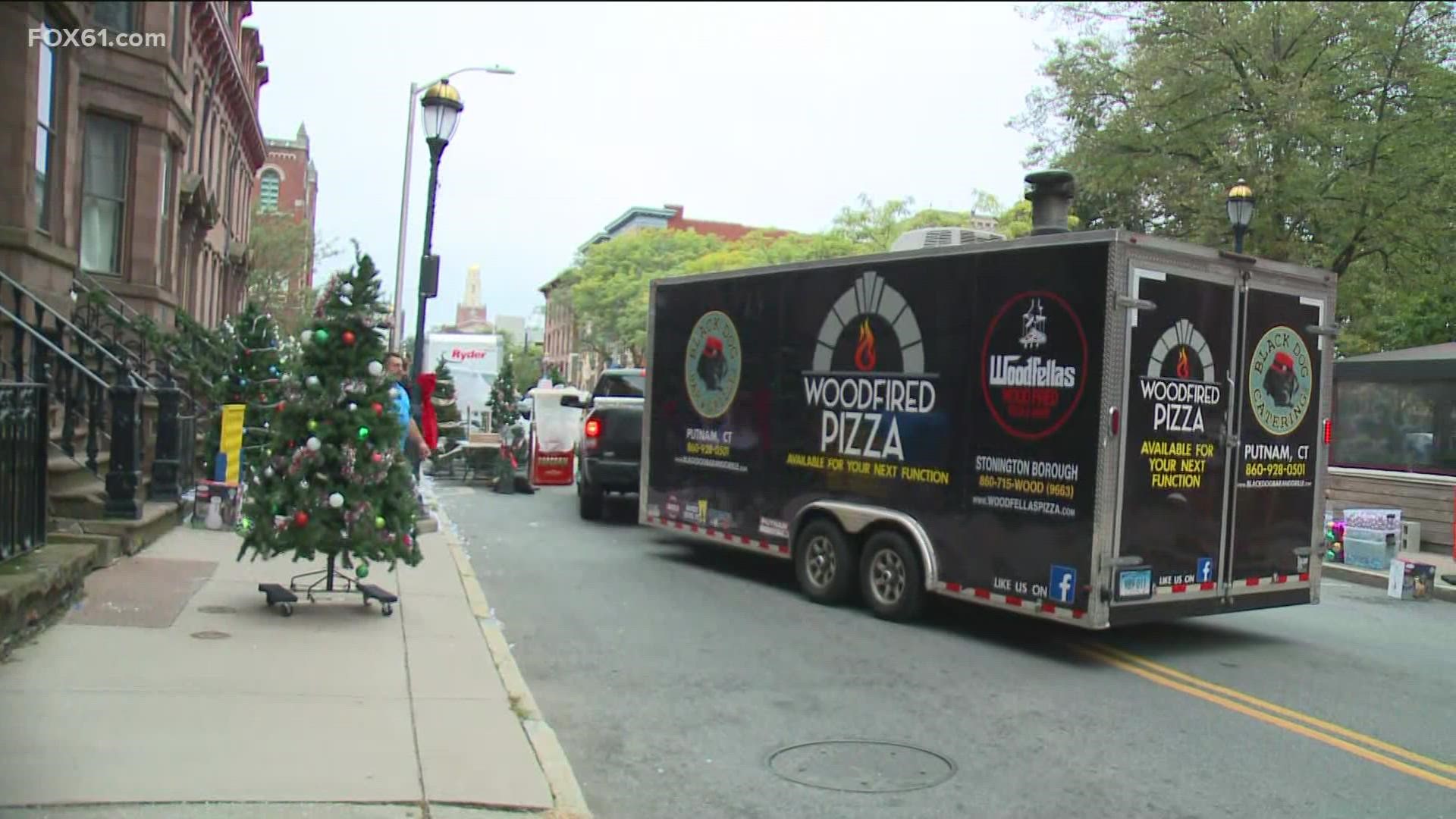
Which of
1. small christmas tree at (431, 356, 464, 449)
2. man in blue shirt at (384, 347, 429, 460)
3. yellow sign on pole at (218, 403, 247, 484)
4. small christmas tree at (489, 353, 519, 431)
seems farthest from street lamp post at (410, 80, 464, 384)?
small christmas tree at (489, 353, 519, 431)

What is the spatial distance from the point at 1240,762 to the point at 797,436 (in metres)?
5.32

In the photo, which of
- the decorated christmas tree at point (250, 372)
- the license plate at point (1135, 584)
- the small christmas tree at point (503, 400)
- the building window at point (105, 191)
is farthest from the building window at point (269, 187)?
the license plate at point (1135, 584)

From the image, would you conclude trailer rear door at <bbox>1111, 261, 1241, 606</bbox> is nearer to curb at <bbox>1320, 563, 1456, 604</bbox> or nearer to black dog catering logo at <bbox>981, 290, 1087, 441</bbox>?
black dog catering logo at <bbox>981, 290, 1087, 441</bbox>

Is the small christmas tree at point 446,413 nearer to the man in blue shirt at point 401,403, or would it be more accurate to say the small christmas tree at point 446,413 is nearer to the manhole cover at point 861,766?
the man in blue shirt at point 401,403

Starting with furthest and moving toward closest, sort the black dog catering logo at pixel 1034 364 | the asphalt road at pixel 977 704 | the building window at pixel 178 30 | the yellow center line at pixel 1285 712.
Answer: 1. the building window at pixel 178 30
2. the black dog catering logo at pixel 1034 364
3. the yellow center line at pixel 1285 712
4. the asphalt road at pixel 977 704

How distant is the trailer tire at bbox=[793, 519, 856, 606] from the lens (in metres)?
10.2

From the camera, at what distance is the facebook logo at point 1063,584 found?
805 cm

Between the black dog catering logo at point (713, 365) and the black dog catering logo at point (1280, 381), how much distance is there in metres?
4.75

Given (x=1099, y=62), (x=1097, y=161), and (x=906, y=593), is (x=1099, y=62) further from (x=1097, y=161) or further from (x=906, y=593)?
(x=906, y=593)

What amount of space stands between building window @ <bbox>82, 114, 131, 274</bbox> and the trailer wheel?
13.4 meters

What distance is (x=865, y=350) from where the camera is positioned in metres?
10.0

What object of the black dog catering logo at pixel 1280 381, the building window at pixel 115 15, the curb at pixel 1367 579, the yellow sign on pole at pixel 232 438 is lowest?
the curb at pixel 1367 579

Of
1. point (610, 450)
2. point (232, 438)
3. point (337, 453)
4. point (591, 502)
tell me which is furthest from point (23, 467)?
point (591, 502)

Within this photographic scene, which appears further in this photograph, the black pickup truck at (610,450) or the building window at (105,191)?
the building window at (105,191)
